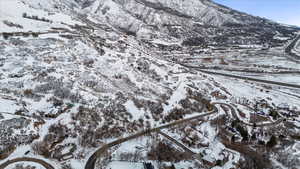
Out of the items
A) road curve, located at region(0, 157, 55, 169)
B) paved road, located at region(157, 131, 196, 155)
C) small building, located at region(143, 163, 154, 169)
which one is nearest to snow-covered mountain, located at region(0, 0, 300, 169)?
paved road, located at region(157, 131, 196, 155)

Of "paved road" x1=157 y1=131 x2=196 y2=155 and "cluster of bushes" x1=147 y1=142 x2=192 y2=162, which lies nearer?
"cluster of bushes" x1=147 y1=142 x2=192 y2=162

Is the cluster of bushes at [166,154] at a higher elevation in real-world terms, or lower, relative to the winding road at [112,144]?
lower

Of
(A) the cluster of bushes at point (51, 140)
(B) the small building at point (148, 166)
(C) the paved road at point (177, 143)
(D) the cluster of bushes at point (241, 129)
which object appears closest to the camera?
(B) the small building at point (148, 166)

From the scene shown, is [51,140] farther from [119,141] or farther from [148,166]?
[148,166]

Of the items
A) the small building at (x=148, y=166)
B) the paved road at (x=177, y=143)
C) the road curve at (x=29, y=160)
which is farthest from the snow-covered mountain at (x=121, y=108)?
the small building at (x=148, y=166)

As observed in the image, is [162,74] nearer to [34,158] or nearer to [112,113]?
[112,113]

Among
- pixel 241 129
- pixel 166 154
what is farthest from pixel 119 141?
pixel 241 129

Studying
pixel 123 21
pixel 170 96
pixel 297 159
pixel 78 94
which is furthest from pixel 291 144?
pixel 123 21

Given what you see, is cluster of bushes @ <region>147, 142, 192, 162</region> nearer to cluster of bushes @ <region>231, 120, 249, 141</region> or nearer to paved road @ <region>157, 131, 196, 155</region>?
paved road @ <region>157, 131, 196, 155</region>

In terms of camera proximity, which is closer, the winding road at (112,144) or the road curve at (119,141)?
the winding road at (112,144)

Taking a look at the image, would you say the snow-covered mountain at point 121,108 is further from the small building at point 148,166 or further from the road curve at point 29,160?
the small building at point 148,166

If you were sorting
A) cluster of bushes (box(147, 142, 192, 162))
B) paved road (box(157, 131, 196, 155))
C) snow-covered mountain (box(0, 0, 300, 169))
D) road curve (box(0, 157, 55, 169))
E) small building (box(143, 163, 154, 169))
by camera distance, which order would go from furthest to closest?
paved road (box(157, 131, 196, 155)) < cluster of bushes (box(147, 142, 192, 162)) < snow-covered mountain (box(0, 0, 300, 169)) < small building (box(143, 163, 154, 169)) < road curve (box(0, 157, 55, 169))
